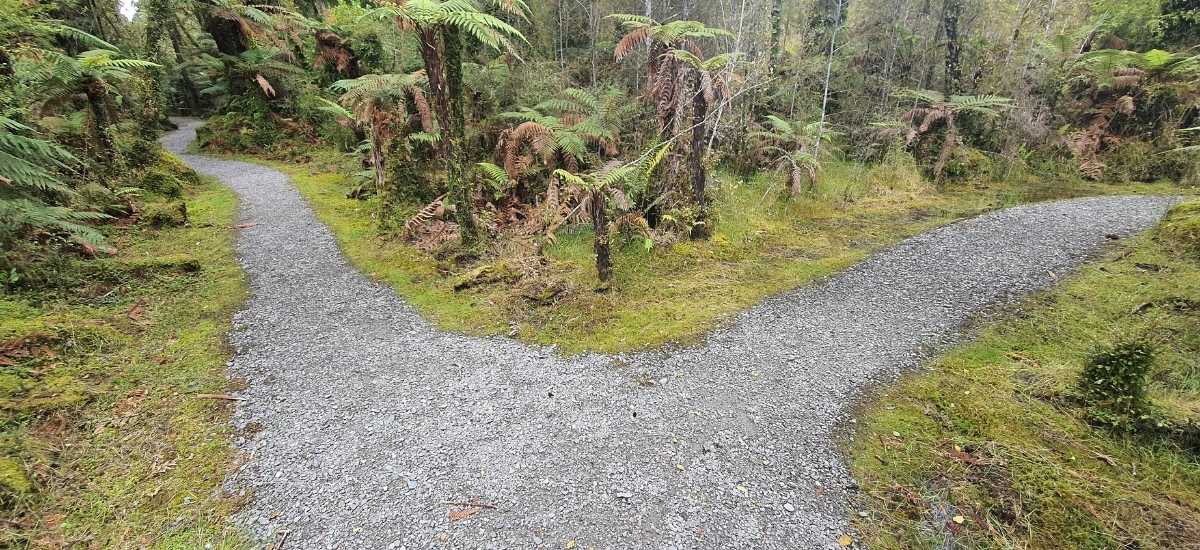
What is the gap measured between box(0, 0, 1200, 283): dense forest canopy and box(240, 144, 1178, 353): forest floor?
0.43 m

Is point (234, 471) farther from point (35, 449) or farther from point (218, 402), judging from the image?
point (35, 449)

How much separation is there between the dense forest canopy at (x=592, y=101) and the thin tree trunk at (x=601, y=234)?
0.11 ft

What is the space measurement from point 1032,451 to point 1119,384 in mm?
824

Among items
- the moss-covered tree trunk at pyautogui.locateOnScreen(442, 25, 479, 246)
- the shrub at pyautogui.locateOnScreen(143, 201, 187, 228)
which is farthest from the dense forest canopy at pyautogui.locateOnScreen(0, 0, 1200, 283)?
the shrub at pyautogui.locateOnScreen(143, 201, 187, 228)

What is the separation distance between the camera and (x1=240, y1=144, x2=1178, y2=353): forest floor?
485cm

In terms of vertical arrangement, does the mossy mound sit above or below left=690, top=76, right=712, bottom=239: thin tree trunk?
below

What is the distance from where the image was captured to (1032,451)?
2877 mm

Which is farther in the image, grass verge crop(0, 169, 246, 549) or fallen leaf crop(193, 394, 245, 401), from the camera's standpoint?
fallen leaf crop(193, 394, 245, 401)

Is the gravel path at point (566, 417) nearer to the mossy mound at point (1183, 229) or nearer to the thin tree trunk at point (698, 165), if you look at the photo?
the mossy mound at point (1183, 229)

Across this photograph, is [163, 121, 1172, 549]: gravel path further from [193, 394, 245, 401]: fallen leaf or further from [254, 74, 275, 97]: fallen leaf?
[254, 74, 275, 97]: fallen leaf

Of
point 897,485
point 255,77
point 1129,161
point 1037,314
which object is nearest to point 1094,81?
point 1129,161

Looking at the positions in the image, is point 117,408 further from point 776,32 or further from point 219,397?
point 776,32

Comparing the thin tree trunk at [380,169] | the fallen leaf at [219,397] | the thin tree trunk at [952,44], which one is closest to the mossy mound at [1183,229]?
the thin tree trunk at [952,44]

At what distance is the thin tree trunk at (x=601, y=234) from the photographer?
5121 mm
